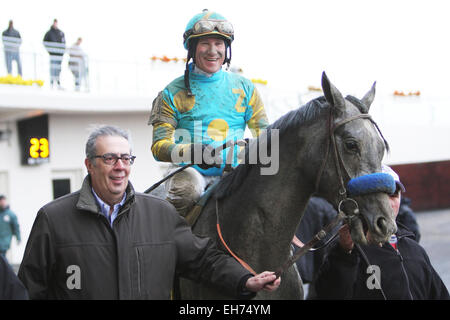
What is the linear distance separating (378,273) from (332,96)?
1.16m

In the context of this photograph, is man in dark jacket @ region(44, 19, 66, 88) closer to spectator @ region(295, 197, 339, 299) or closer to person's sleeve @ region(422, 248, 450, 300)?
spectator @ region(295, 197, 339, 299)

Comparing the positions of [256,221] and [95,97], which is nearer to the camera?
[256,221]

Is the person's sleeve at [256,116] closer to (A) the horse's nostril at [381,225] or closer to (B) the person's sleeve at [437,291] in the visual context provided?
(A) the horse's nostril at [381,225]

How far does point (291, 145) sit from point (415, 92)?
15.1 m

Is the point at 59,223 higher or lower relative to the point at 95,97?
lower

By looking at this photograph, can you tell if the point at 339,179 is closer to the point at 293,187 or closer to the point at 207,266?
the point at 293,187

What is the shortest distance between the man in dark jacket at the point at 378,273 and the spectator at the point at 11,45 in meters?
10.2

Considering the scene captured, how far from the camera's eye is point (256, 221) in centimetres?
288

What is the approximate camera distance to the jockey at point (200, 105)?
3225 millimetres

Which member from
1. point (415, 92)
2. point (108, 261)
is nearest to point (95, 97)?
point (415, 92)

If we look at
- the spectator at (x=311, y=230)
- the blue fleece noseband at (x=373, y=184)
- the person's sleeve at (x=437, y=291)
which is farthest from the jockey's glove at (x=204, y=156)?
the spectator at (x=311, y=230)

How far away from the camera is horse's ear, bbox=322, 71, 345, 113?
2.62 meters
